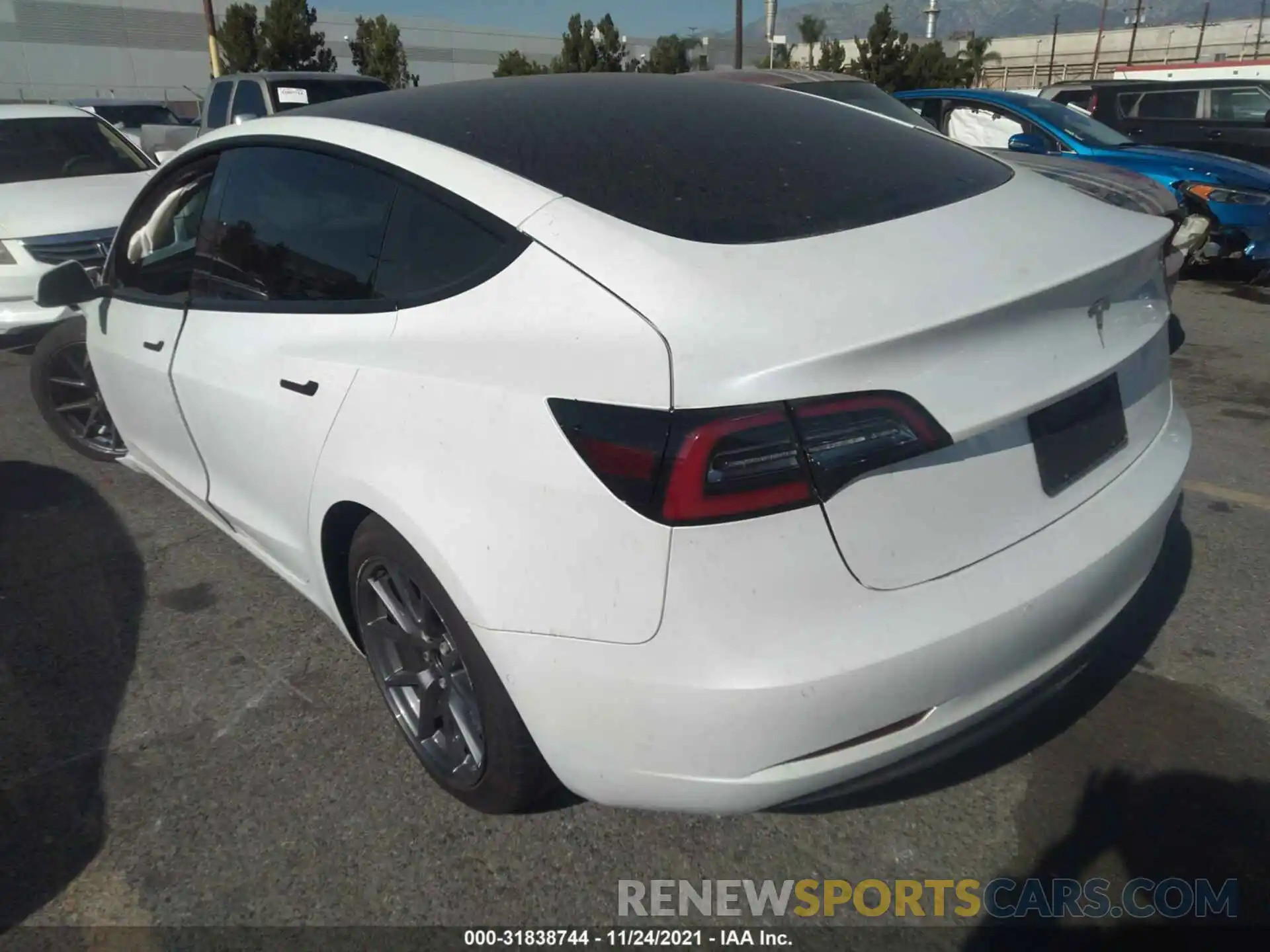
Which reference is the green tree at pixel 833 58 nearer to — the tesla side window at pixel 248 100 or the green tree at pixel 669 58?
the green tree at pixel 669 58

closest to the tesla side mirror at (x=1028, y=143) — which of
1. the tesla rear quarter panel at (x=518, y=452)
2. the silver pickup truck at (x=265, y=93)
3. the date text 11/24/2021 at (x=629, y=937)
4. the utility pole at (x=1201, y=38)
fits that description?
the silver pickup truck at (x=265, y=93)

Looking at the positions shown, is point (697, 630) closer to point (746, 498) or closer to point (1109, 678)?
point (746, 498)

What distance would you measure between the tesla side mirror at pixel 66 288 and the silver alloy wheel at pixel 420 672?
1931mm

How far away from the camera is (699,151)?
238 cm

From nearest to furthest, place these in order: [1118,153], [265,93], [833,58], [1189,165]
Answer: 1. [1189,165]
2. [1118,153]
3. [265,93]
4. [833,58]

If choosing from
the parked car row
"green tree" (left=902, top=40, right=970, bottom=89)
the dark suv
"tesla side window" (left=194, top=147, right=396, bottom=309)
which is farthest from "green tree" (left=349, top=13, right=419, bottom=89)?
"tesla side window" (left=194, top=147, right=396, bottom=309)

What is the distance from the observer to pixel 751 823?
2.39m

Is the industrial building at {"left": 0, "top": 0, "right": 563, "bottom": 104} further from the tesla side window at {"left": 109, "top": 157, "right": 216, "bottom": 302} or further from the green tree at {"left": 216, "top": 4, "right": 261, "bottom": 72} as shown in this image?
the tesla side window at {"left": 109, "top": 157, "right": 216, "bottom": 302}

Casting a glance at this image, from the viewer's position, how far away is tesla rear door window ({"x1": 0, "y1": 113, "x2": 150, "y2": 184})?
23.4 ft

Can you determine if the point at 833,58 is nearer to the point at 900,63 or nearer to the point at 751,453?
the point at 900,63

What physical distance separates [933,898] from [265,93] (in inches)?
431

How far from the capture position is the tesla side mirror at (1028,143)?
8.66 m

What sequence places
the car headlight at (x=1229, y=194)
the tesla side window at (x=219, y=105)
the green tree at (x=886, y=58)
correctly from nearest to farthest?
the car headlight at (x=1229, y=194), the tesla side window at (x=219, y=105), the green tree at (x=886, y=58)

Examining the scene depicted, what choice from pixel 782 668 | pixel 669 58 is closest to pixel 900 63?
pixel 669 58
